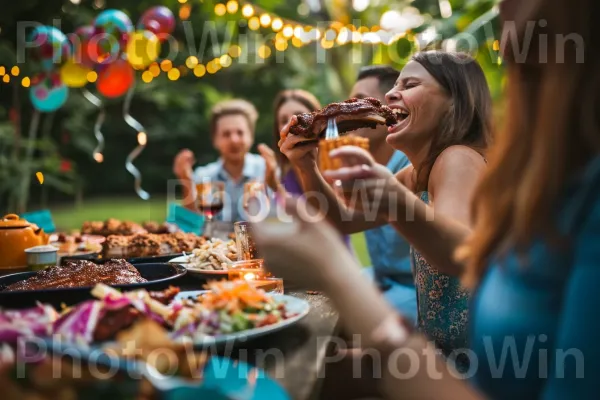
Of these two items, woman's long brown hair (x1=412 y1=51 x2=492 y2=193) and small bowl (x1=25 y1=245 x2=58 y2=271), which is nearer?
woman's long brown hair (x1=412 y1=51 x2=492 y2=193)

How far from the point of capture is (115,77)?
→ 6.11 meters

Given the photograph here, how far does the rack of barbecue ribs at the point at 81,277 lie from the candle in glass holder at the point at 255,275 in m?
0.30

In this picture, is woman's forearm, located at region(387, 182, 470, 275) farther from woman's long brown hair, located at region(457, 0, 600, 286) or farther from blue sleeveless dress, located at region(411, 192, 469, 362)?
blue sleeveless dress, located at region(411, 192, 469, 362)

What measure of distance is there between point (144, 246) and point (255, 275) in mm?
946

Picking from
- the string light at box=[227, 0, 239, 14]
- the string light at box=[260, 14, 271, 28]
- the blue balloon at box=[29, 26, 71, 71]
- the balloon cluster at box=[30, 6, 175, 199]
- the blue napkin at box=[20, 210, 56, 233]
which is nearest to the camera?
the blue napkin at box=[20, 210, 56, 233]

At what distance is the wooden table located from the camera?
1.27 meters

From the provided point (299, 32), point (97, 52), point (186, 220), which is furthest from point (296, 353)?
point (299, 32)

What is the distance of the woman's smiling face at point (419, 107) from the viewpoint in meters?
2.43

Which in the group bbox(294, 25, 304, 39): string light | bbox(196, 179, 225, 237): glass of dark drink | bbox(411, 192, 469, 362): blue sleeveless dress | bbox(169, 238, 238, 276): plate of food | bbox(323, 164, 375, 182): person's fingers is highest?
bbox(294, 25, 304, 39): string light

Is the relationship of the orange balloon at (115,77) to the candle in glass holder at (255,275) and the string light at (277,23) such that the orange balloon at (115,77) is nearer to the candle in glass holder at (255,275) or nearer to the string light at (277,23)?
the string light at (277,23)

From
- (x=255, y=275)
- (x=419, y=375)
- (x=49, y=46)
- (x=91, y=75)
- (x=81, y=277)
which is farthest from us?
(x=91, y=75)

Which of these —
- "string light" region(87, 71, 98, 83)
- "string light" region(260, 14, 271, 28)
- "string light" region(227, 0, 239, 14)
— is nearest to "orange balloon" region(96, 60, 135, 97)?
"string light" region(87, 71, 98, 83)

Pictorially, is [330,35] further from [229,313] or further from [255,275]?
[229,313]

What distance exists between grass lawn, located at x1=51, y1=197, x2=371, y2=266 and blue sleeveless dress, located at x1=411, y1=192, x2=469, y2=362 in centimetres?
1329
